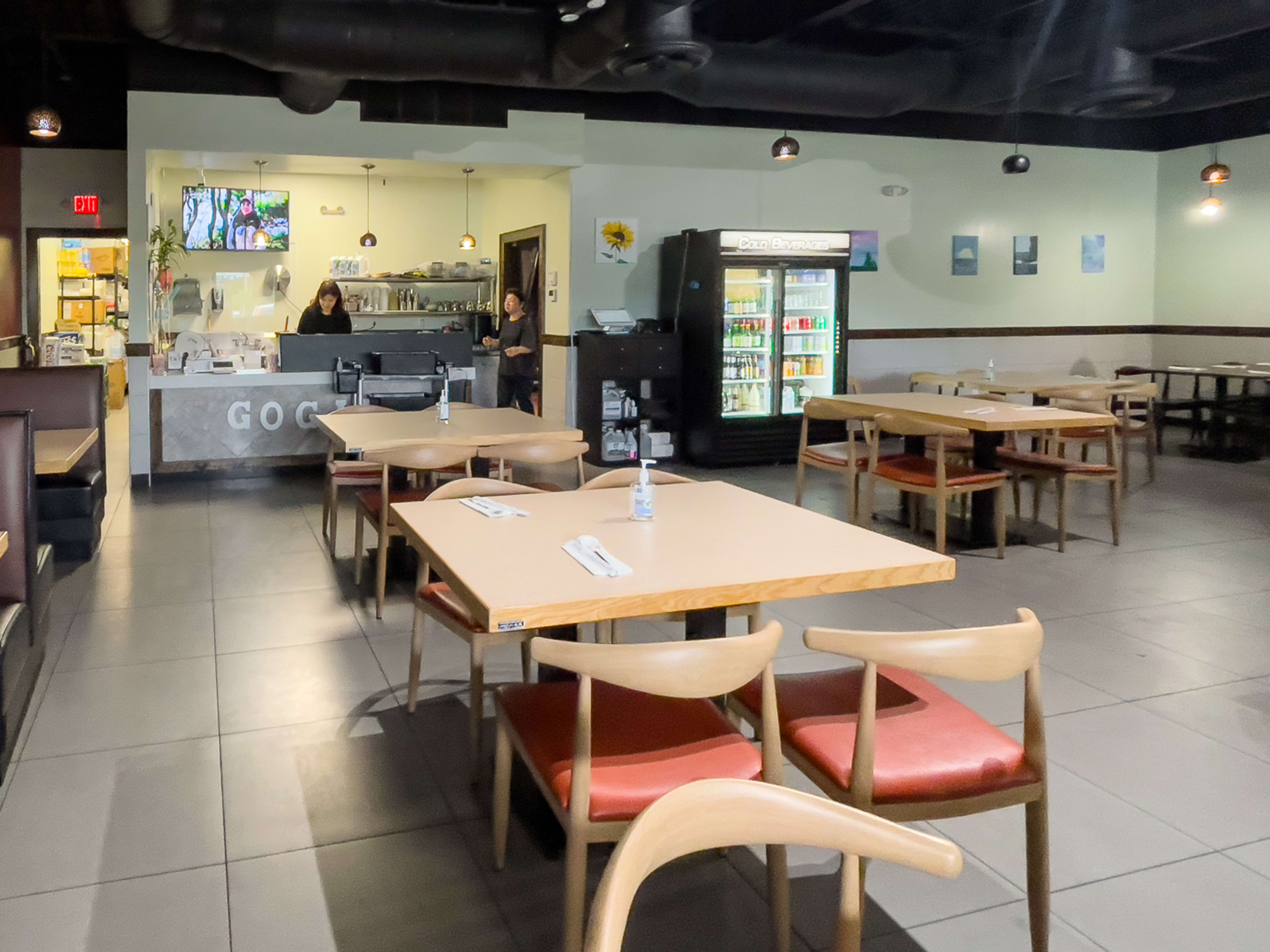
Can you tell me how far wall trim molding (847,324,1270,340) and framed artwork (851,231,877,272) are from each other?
582mm

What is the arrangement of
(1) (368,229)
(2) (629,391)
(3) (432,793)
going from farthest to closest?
(1) (368,229) → (2) (629,391) → (3) (432,793)

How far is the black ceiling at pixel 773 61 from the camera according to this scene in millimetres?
6566

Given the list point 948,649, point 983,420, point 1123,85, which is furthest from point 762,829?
point 1123,85

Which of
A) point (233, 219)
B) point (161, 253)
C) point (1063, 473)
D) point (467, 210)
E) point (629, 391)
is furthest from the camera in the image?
point (467, 210)

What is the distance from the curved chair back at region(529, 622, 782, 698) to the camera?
2.00 m

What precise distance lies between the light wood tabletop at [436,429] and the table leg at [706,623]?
2.13 meters

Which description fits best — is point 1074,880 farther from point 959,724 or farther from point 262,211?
point 262,211

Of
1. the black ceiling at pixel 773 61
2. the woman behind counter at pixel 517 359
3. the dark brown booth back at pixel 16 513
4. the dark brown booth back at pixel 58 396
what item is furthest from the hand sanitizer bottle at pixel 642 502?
the woman behind counter at pixel 517 359

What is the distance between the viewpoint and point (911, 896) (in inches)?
101

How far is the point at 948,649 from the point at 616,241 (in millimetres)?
7756

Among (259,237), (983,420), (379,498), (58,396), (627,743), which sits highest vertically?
(259,237)

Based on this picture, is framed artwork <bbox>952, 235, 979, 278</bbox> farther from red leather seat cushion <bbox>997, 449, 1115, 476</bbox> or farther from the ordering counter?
the ordering counter

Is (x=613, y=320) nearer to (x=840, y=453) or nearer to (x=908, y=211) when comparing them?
(x=840, y=453)

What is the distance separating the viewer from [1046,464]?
621cm
